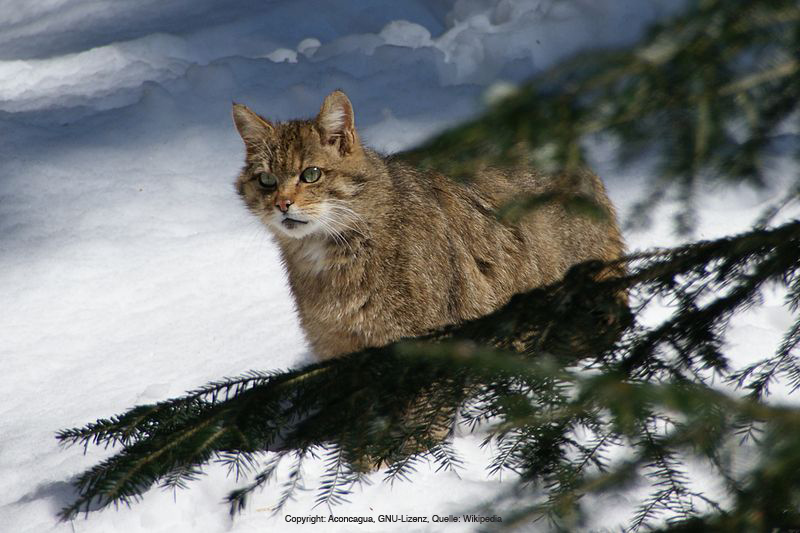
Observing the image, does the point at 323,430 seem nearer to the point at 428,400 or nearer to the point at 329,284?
the point at 428,400

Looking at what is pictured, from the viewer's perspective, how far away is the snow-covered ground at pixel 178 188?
317cm

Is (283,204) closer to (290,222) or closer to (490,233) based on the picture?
(290,222)

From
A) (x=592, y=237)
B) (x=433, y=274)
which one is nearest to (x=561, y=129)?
(x=433, y=274)

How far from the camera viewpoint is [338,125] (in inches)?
130

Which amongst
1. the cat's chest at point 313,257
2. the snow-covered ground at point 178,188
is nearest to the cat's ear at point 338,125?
the snow-covered ground at point 178,188

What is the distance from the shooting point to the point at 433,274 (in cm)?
329

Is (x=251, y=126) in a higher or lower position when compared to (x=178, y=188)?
lower

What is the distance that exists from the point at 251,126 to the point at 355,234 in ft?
1.85

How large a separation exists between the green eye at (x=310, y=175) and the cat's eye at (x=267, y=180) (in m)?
0.10

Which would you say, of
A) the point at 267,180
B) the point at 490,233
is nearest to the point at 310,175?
the point at 267,180

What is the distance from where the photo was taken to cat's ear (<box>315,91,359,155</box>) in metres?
3.29

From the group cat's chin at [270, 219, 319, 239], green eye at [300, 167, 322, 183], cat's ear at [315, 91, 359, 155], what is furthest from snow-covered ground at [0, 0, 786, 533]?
cat's chin at [270, 219, 319, 239]

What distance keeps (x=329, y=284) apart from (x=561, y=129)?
6.67 feet

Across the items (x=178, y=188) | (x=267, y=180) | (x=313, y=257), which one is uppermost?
(x=178, y=188)
